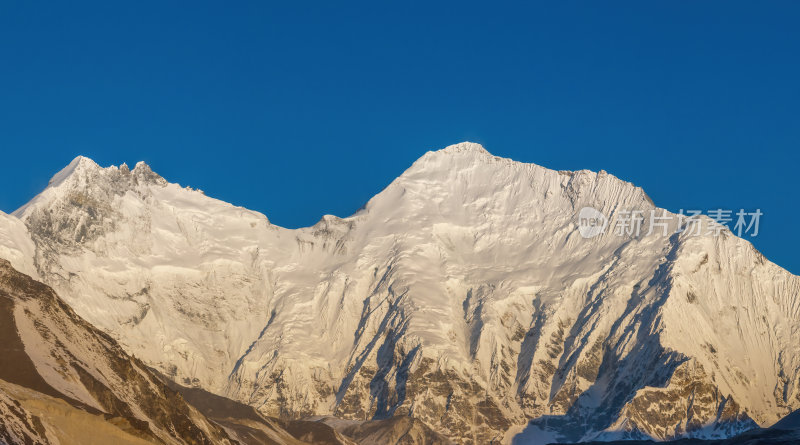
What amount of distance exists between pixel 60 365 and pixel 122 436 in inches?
924

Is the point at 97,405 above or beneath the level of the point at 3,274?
beneath

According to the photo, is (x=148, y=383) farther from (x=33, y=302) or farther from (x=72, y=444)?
(x=72, y=444)

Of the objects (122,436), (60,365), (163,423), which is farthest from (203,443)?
(122,436)

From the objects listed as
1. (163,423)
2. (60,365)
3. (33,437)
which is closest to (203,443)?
(163,423)

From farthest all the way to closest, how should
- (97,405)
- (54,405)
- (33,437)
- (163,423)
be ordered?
(163,423)
(97,405)
(54,405)
(33,437)

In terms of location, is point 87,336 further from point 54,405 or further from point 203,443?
point 54,405

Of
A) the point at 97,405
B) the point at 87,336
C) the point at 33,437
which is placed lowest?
the point at 33,437

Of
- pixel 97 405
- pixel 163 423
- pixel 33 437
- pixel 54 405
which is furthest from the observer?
pixel 163 423

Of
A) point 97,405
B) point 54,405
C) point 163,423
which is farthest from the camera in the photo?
point 163,423

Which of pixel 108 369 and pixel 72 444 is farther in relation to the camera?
pixel 108 369

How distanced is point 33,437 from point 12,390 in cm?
1384

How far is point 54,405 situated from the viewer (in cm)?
15162

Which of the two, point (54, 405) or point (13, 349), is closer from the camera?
point (54, 405)

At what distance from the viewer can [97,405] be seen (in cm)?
17075
